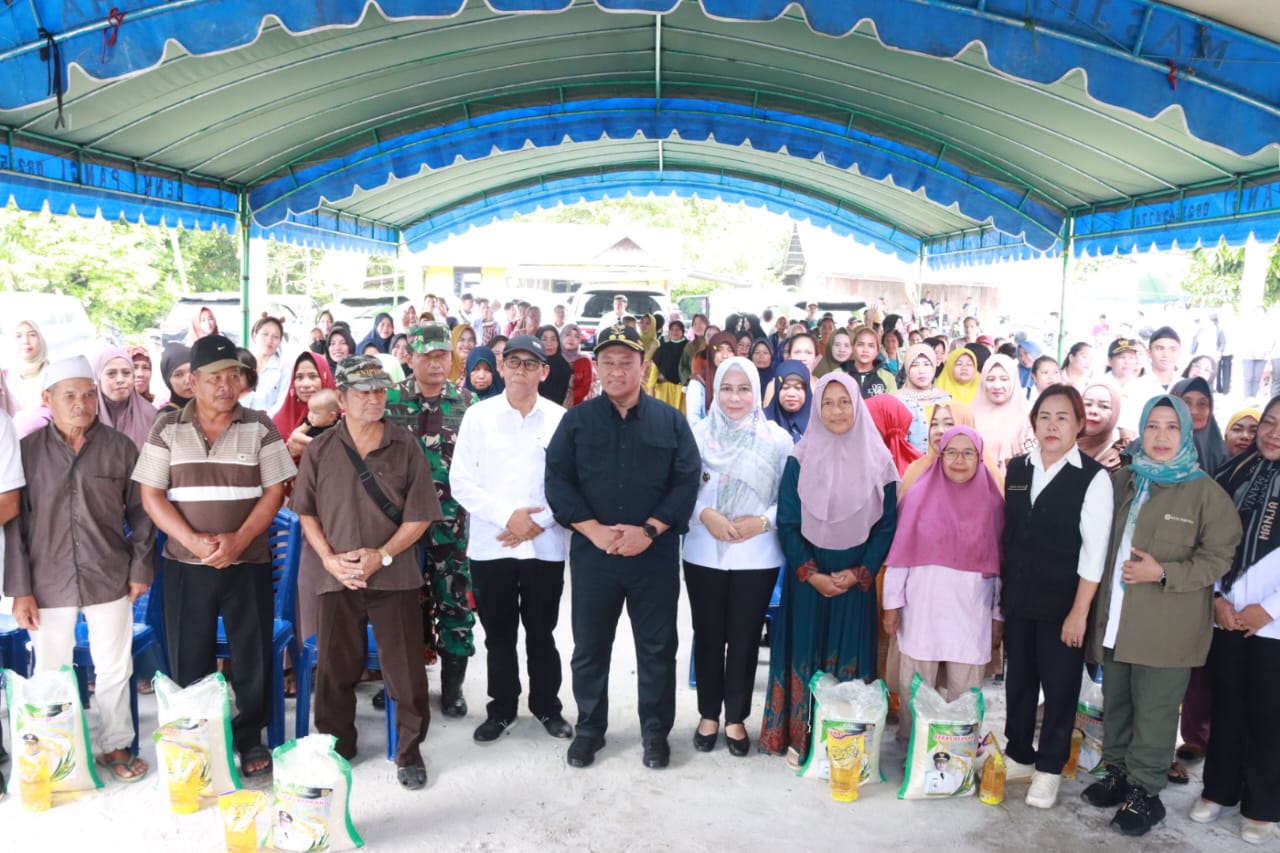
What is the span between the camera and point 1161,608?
10.8ft

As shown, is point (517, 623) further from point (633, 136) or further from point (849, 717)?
point (633, 136)

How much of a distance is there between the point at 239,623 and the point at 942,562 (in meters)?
2.63

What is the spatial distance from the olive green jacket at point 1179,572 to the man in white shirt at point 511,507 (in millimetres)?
2125

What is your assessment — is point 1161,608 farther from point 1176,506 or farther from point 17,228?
point 17,228

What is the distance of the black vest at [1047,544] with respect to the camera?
11.2 feet

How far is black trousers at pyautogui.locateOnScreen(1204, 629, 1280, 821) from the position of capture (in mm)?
3281

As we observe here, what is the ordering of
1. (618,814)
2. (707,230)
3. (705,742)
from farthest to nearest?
(707,230), (705,742), (618,814)

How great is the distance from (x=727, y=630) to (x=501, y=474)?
111 centimetres

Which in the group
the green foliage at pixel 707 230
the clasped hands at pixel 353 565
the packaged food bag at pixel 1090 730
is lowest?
the packaged food bag at pixel 1090 730

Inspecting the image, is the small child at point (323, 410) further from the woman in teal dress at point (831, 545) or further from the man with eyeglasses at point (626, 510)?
the woman in teal dress at point (831, 545)

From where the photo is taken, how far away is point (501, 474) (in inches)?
154

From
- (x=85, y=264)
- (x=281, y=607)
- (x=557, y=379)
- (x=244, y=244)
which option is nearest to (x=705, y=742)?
(x=281, y=607)

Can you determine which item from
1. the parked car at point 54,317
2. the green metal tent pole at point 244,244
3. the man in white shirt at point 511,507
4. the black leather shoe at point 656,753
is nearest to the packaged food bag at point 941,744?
the black leather shoe at point 656,753

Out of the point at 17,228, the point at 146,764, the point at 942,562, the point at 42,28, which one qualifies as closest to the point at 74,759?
the point at 146,764
